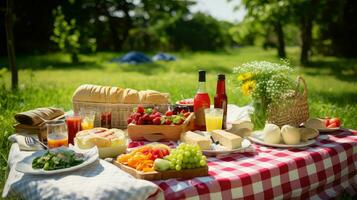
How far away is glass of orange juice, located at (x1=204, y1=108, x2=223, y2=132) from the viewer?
2928 millimetres

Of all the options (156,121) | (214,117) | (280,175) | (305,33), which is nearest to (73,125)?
(156,121)

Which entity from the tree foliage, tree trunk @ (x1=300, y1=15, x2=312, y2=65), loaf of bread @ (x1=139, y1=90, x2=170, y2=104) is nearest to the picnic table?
loaf of bread @ (x1=139, y1=90, x2=170, y2=104)

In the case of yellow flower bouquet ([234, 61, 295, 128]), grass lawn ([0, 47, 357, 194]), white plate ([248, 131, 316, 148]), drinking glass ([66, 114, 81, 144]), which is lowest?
grass lawn ([0, 47, 357, 194])

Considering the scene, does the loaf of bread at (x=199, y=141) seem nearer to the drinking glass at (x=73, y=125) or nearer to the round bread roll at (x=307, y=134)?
the round bread roll at (x=307, y=134)

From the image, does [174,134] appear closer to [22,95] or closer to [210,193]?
[210,193]

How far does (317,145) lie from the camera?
277 centimetres

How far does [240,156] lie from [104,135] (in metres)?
0.81

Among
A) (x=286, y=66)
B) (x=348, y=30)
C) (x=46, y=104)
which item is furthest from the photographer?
(x=348, y=30)

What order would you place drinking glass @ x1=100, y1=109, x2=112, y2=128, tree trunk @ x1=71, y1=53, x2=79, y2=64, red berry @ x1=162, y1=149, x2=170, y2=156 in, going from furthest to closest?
tree trunk @ x1=71, y1=53, x2=79, y2=64, drinking glass @ x1=100, y1=109, x2=112, y2=128, red berry @ x1=162, y1=149, x2=170, y2=156

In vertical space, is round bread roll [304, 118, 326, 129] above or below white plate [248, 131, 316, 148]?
above

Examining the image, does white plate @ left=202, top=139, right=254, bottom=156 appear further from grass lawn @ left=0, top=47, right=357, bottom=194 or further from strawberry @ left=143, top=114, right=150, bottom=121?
grass lawn @ left=0, top=47, right=357, bottom=194

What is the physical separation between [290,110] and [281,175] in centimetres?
64

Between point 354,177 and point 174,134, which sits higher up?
point 174,134

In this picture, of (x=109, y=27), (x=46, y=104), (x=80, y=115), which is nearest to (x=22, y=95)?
(x=46, y=104)
